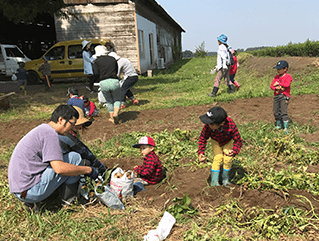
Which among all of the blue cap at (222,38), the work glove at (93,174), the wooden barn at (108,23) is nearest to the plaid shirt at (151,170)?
the work glove at (93,174)

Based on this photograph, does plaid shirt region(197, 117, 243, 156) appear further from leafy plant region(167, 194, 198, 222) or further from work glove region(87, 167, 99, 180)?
work glove region(87, 167, 99, 180)

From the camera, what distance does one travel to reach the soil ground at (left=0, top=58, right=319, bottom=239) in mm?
3191

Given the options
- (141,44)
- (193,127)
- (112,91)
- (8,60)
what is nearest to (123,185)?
(193,127)

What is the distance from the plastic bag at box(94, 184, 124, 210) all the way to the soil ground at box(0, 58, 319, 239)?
0.38 m

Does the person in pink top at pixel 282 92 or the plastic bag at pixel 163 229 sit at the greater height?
the person in pink top at pixel 282 92

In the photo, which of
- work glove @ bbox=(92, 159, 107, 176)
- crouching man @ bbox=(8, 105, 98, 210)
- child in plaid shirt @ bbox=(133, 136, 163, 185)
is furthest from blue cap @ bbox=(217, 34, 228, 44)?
crouching man @ bbox=(8, 105, 98, 210)

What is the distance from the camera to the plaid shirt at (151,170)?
12.6 feet

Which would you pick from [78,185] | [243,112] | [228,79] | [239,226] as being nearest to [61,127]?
[78,185]

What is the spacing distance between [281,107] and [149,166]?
3206 mm

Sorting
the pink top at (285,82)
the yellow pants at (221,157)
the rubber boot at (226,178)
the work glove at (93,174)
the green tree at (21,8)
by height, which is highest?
the green tree at (21,8)

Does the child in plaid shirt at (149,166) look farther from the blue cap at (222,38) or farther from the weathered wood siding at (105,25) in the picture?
the weathered wood siding at (105,25)

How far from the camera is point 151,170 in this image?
3.84 m

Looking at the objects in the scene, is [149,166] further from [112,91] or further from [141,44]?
[141,44]

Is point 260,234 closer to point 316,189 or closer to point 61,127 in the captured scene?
point 316,189
